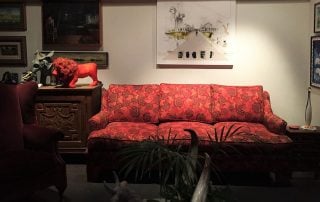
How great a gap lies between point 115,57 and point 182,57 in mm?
802

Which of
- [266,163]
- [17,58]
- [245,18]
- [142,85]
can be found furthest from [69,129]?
[245,18]

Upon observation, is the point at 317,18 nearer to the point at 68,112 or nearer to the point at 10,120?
the point at 68,112

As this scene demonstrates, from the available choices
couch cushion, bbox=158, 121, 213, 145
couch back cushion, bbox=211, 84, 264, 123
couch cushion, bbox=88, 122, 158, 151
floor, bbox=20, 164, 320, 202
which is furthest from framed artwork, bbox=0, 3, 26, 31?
couch back cushion, bbox=211, 84, 264, 123

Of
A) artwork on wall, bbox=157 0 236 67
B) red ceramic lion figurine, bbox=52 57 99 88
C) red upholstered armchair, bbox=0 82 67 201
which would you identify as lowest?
red upholstered armchair, bbox=0 82 67 201

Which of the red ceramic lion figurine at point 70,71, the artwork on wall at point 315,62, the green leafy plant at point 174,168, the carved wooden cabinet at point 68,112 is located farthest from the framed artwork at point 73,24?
the green leafy plant at point 174,168

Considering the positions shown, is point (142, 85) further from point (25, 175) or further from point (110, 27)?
point (25, 175)

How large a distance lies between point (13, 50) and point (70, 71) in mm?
1008

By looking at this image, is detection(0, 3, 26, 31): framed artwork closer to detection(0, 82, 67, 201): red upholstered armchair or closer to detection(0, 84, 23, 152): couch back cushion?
detection(0, 82, 67, 201): red upholstered armchair

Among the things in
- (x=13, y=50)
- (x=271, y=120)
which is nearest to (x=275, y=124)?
(x=271, y=120)

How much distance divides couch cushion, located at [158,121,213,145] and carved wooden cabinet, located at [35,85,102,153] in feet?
2.71

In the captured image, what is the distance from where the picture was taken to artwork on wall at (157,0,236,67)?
4.49 meters

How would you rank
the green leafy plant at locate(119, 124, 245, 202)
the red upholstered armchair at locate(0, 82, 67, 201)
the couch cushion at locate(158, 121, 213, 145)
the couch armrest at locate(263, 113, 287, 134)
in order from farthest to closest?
the couch armrest at locate(263, 113, 287, 134) → the couch cushion at locate(158, 121, 213, 145) → the red upholstered armchair at locate(0, 82, 67, 201) → the green leafy plant at locate(119, 124, 245, 202)

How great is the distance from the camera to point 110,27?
4.62 meters

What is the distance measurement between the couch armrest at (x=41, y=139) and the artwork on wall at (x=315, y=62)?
278cm
